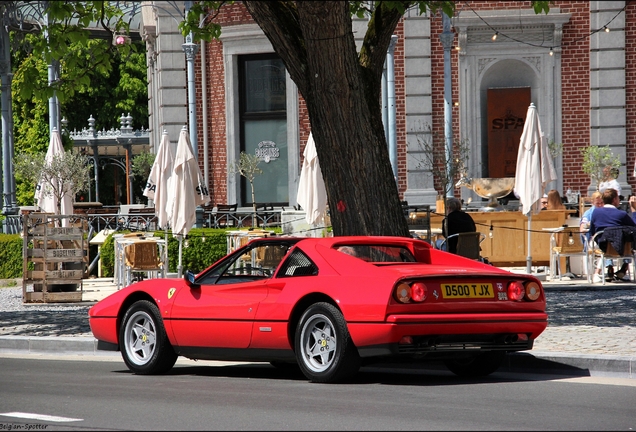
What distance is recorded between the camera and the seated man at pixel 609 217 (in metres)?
18.3

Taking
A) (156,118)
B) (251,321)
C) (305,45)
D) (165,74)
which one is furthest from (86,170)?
(251,321)

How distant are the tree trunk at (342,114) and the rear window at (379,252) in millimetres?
2090

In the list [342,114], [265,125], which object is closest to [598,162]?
[265,125]

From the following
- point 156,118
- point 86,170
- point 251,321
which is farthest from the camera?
point 156,118

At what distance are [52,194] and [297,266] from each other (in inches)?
648

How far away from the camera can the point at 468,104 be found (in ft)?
91.5

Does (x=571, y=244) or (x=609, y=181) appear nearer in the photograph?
(x=571, y=244)

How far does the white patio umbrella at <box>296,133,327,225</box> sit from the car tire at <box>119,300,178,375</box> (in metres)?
10.4

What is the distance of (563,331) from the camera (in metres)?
11.9

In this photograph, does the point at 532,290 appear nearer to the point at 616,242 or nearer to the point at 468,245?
the point at 468,245

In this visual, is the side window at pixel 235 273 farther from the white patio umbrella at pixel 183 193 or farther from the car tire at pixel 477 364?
the white patio umbrella at pixel 183 193

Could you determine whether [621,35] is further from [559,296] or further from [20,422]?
[20,422]

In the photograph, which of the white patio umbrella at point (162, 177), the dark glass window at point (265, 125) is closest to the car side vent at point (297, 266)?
the white patio umbrella at point (162, 177)

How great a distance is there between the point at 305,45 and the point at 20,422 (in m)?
6.19
